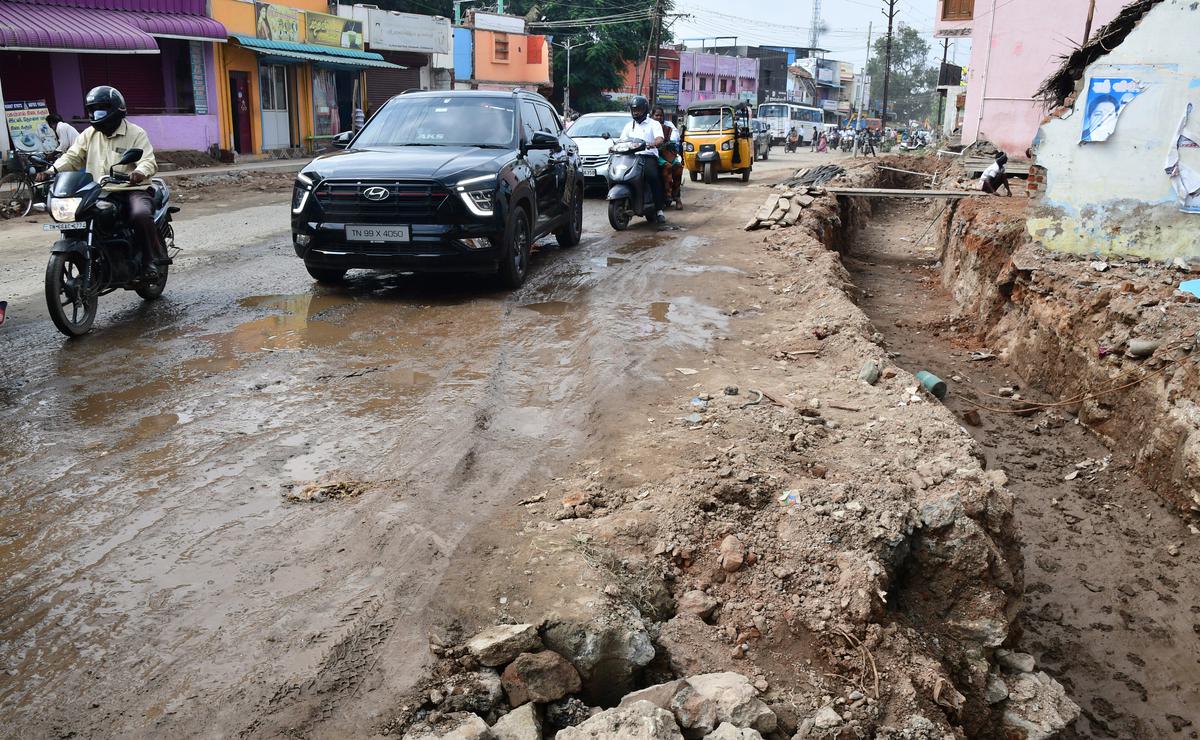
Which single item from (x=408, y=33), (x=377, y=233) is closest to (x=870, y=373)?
(x=377, y=233)

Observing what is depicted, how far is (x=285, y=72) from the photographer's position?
29.5 metres

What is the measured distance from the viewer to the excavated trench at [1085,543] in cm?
502

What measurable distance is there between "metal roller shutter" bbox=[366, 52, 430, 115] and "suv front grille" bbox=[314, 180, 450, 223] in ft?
94.1

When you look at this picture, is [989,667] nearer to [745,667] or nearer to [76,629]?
[745,667]

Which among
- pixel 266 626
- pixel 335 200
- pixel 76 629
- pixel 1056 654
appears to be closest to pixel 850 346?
pixel 1056 654

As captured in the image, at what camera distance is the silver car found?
1716 cm

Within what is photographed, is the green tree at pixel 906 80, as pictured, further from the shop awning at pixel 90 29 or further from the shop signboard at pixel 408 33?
the shop awning at pixel 90 29

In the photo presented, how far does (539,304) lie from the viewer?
27.7ft

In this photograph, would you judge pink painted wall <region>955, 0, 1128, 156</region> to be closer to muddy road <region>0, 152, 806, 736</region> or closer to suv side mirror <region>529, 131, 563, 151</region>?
suv side mirror <region>529, 131, 563, 151</region>

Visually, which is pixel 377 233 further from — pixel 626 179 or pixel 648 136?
pixel 648 136

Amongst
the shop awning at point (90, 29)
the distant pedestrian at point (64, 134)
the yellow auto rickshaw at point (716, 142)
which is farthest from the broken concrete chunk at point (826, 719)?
the yellow auto rickshaw at point (716, 142)

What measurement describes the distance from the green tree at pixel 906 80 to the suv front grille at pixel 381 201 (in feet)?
384

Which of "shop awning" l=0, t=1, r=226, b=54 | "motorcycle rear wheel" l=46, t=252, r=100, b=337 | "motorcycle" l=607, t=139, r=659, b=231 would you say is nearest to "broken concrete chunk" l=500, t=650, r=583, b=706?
"motorcycle rear wheel" l=46, t=252, r=100, b=337

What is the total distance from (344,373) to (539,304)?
259 centimetres
